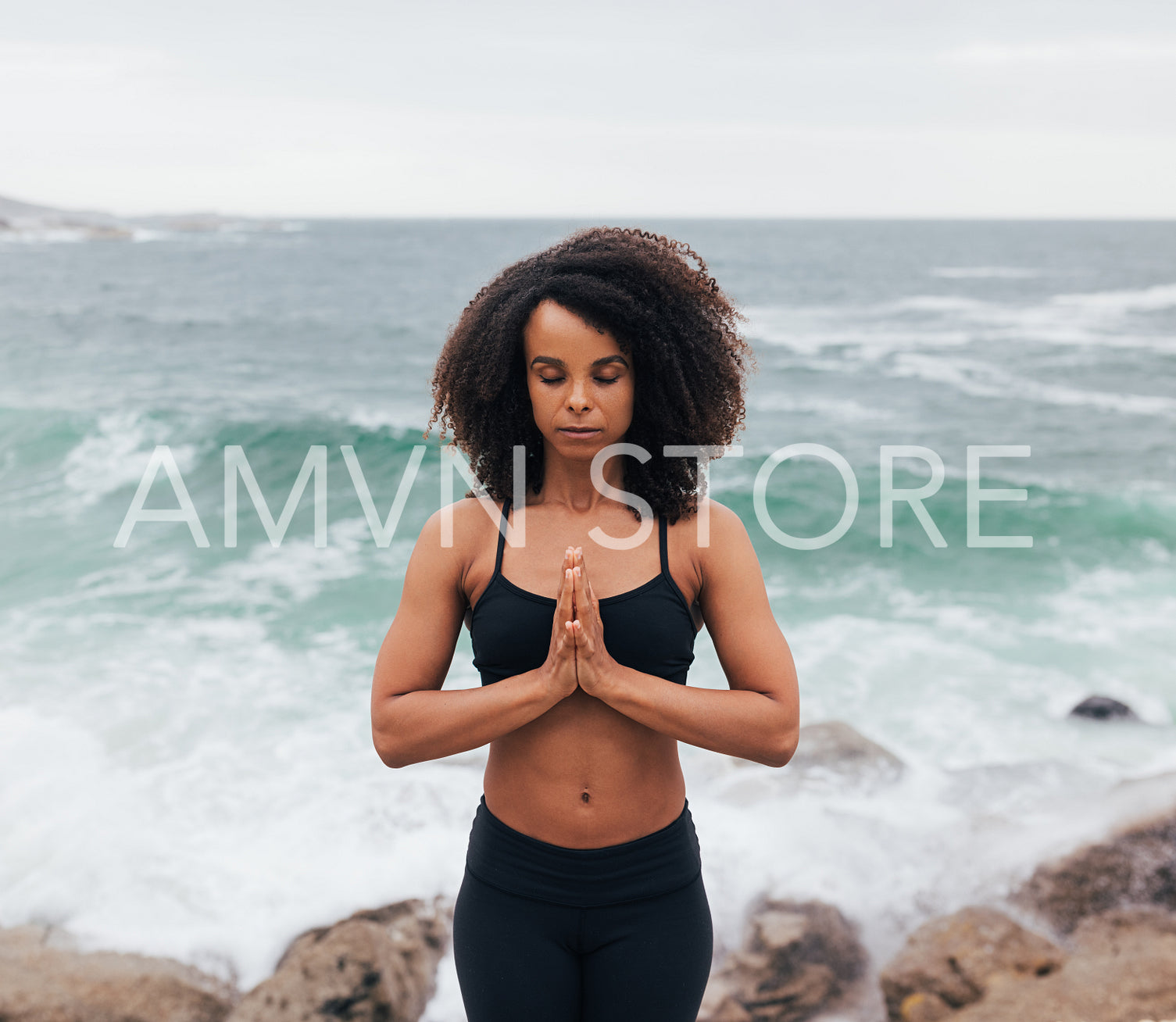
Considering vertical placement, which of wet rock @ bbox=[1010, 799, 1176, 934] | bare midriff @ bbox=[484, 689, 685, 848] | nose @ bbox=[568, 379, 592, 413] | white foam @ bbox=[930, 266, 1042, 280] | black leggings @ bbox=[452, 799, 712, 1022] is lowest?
wet rock @ bbox=[1010, 799, 1176, 934]

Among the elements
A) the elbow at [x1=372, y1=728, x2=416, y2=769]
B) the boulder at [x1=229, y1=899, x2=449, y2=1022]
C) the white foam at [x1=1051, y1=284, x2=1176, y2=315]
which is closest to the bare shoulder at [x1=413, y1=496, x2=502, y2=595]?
the elbow at [x1=372, y1=728, x2=416, y2=769]

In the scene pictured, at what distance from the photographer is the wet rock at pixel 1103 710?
8875 mm

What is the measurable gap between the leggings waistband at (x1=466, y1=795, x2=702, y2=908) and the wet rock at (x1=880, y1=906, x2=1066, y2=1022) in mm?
3212

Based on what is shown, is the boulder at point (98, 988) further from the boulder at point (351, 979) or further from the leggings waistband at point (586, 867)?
the leggings waistband at point (586, 867)

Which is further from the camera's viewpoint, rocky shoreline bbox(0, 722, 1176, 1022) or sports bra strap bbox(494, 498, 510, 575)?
rocky shoreline bbox(0, 722, 1176, 1022)

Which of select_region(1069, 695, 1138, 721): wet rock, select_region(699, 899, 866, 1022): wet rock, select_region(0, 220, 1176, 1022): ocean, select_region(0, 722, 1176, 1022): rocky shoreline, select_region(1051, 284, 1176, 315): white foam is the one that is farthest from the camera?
select_region(1051, 284, 1176, 315): white foam

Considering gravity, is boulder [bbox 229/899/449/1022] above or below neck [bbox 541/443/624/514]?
below

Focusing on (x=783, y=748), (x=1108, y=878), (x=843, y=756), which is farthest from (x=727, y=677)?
(x=843, y=756)

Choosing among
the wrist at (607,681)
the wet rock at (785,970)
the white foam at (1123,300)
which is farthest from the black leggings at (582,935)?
the white foam at (1123,300)

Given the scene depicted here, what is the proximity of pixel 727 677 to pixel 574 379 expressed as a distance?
2.37 feet

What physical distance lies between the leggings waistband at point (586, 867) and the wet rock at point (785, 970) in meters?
3.17

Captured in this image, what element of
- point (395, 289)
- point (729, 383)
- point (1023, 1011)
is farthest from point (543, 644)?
point (395, 289)

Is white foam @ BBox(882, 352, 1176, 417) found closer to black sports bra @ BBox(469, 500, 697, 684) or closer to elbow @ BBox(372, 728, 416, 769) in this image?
black sports bra @ BBox(469, 500, 697, 684)

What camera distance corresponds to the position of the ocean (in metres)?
6.33
